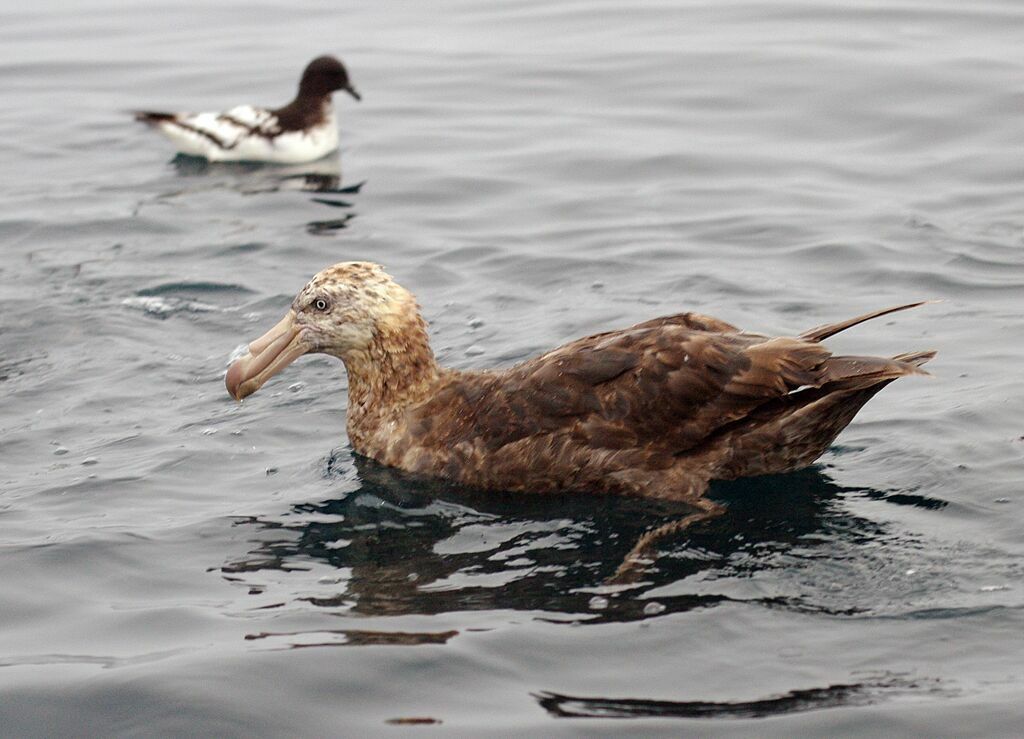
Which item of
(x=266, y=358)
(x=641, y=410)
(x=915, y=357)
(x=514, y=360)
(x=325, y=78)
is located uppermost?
(x=325, y=78)

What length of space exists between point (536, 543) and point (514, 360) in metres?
2.90

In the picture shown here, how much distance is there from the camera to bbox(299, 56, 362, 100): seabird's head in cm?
1695

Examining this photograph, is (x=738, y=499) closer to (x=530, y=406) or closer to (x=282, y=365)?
(x=530, y=406)

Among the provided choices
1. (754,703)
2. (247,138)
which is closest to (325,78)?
(247,138)

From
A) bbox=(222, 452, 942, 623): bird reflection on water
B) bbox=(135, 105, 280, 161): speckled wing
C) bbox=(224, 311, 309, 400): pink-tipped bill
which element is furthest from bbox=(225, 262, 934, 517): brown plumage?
bbox=(135, 105, 280, 161): speckled wing

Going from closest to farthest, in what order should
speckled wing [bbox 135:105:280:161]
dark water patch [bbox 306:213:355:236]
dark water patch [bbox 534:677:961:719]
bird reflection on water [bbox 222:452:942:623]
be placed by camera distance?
dark water patch [bbox 534:677:961:719] → bird reflection on water [bbox 222:452:942:623] → dark water patch [bbox 306:213:355:236] → speckled wing [bbox 135:105:280:161]

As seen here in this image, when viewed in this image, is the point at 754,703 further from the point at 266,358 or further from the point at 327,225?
the point at 327,225

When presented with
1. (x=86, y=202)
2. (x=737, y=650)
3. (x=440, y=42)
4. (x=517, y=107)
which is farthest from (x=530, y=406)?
(x=440, y=42)

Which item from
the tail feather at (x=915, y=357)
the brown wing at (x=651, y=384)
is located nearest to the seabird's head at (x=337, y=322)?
the brown wing at (x=651, y=384)

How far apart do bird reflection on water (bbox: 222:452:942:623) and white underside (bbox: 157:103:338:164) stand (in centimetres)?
827

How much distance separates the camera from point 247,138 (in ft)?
53.2

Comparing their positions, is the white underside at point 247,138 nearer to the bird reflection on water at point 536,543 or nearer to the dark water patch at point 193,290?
the dark water patch at point 193,290

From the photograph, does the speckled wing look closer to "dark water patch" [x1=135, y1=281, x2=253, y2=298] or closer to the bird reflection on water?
"dark water patch" [x1=135, y1=281, x2=253, y2=298]

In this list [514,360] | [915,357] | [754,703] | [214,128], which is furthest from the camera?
[214,128]
